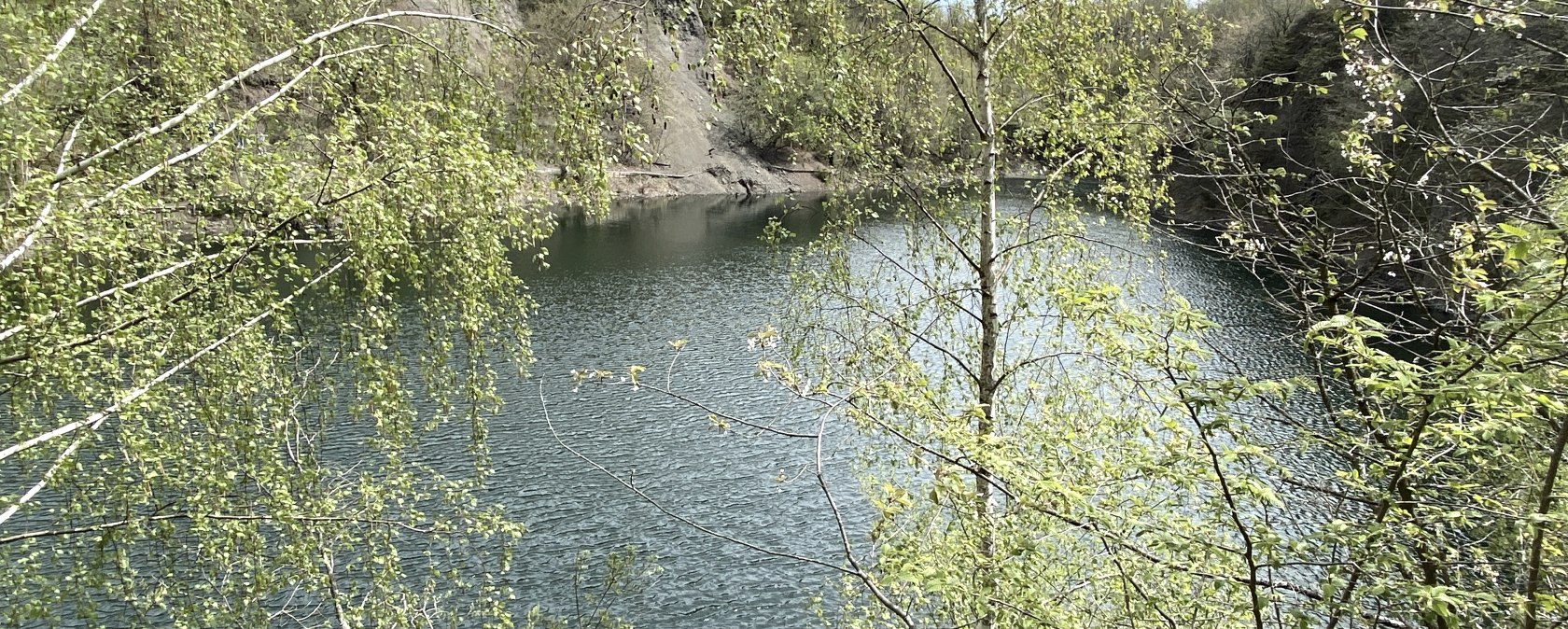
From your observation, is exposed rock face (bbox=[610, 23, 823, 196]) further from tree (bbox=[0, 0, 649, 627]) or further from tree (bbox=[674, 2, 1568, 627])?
tree (bbox=[0, 0, 649, 627])

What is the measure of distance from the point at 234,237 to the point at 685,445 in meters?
12.0

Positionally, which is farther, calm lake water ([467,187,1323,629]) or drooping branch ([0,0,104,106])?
calm lake water ([467,187,1323,629])

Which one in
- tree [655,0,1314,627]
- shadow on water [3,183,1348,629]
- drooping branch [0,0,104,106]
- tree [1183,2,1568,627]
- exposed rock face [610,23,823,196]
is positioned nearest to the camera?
tree [1183,2,1568,627]

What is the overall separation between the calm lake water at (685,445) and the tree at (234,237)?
163 centimetres

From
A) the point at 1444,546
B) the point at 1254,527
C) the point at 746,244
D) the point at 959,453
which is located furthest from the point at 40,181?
the point at 746,244

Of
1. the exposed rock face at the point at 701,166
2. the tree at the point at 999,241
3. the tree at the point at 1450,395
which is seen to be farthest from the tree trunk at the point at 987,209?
the exposed rock face at the point at 701,166

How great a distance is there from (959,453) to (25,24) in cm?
569

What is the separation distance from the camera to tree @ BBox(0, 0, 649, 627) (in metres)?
5.00

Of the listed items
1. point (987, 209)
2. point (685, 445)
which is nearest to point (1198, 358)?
point (987, 209)

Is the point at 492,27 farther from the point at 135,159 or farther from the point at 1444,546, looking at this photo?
the point at 1444,546

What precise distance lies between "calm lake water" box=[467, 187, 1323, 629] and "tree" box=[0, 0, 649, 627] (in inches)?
64.2

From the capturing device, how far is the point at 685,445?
16.8 meters

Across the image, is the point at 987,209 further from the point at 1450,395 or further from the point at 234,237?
the point at 234,237

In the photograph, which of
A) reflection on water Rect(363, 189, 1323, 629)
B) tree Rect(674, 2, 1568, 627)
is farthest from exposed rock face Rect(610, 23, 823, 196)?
tree Rect(674, 2, 1568, 627)
